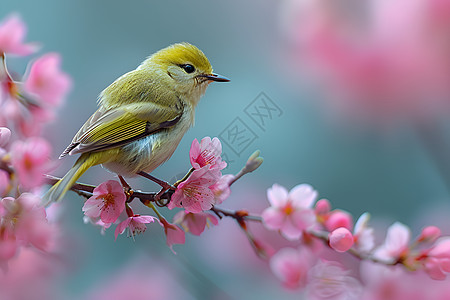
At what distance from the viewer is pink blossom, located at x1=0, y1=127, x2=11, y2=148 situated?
0.44 metres

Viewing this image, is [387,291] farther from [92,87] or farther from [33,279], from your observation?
[92,87]

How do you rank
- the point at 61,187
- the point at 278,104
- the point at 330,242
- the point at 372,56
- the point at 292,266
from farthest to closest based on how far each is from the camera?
the point at 372,56 → the point at 278,104 → the point at 292,266 → the point at 330,242 → the point at 61,187

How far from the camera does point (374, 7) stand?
1183mm

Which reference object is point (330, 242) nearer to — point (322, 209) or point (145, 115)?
point (322, 209)

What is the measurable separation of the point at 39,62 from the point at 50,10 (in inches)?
46.2

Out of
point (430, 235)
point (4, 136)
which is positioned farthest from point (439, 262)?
point (4, 136)

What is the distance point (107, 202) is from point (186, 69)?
9.0 inches

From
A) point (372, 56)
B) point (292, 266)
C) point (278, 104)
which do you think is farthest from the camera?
point (372, 56)

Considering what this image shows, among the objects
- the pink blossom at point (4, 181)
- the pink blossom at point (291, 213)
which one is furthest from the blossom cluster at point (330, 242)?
the pink blossom at point (4, 181)

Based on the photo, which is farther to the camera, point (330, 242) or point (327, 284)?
point (327, 284)

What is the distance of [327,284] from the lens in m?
0.59

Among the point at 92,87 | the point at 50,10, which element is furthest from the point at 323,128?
the point at 50,10

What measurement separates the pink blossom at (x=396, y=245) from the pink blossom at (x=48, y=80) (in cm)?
39

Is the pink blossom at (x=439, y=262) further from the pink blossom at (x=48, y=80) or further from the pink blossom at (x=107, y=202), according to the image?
the pink blossom at (x=48, y=80)
